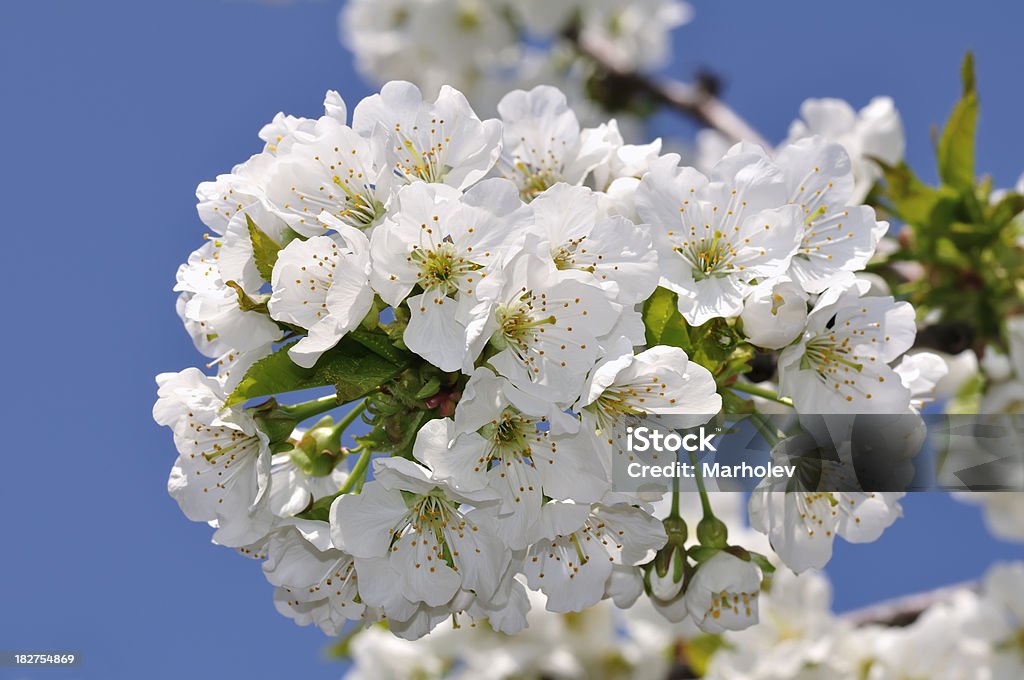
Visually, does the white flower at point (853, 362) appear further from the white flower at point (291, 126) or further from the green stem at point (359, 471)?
the white flower at point (291, 126)

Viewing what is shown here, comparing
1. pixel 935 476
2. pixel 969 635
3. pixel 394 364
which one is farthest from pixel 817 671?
pixel 394 364

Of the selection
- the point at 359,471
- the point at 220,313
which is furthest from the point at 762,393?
the point at 220,313

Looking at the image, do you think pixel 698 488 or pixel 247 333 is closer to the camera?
pixel 247 333

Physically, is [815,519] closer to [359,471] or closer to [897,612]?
[359,471]

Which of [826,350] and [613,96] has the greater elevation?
[613,96]

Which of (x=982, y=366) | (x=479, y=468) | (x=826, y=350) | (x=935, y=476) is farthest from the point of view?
(x=982, y=366)

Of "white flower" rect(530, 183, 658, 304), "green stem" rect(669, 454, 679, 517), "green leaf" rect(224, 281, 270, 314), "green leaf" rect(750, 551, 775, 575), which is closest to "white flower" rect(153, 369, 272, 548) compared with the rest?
"green leaf" rect(224, 281, 270, 314)

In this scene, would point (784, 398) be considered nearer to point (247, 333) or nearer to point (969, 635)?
point (247, 333)

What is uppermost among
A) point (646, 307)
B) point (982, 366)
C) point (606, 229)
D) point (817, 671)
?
point (982, 366)
